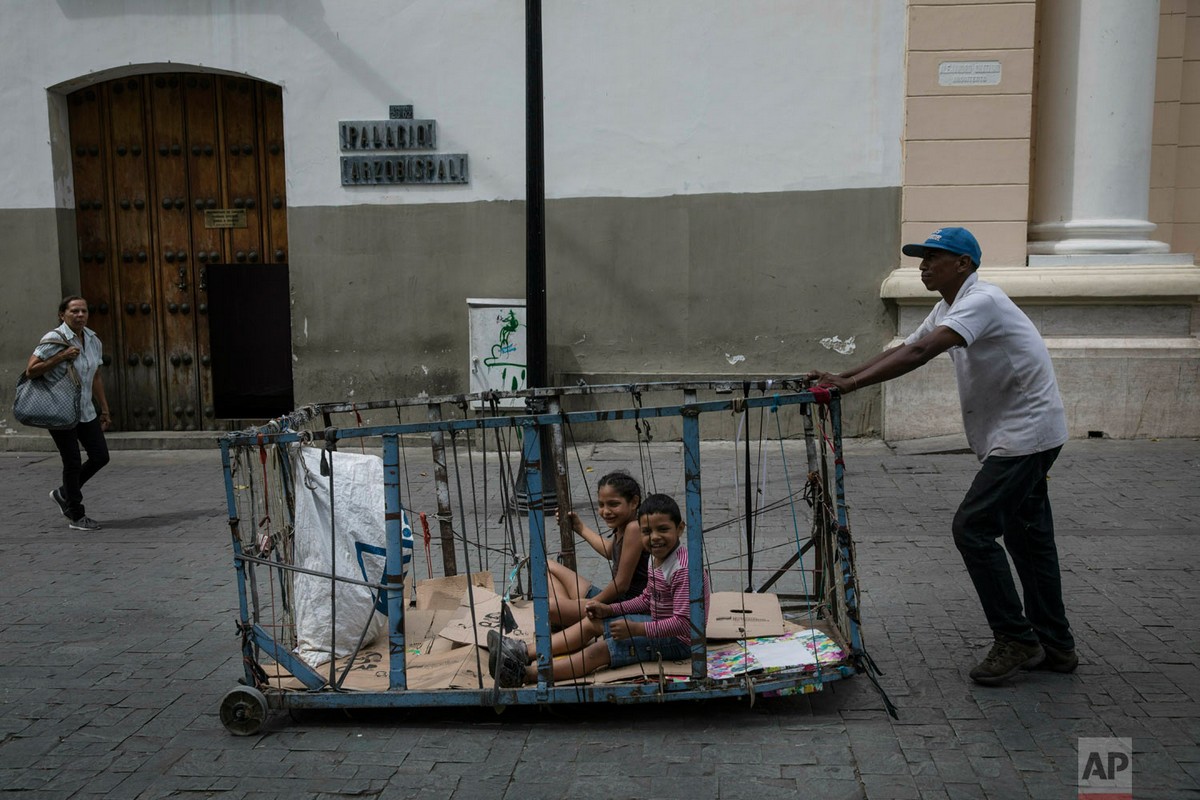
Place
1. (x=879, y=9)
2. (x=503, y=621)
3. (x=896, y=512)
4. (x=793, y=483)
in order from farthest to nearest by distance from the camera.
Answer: (x=879, y=9)
(x=793, y=483)
(x=896, y=512)
(x=503, y=621)

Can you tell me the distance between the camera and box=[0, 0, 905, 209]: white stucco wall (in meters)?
9.59

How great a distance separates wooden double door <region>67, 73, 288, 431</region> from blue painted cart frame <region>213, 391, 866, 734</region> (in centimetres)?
699

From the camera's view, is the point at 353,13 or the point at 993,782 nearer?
the point at 993,782

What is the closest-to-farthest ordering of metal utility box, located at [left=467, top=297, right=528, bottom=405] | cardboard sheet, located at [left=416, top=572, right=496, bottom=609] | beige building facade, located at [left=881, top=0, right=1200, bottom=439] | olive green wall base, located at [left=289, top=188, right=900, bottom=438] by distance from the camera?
1. cardboard sheet, located at [left=416, top=572, right=496, bottom=609]
2. beige building facade, located at [left=881, top=0, right=1200, bottom=439]
3. metal utility box, located at [left=467, top=297, right=528, bottom=405]
4. olive green wall base, located at [left=289, top=188, right=900, bottom=438]

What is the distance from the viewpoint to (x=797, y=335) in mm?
9898

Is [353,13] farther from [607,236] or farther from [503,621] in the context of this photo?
[503,621]

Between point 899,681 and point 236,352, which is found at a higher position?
point 236,352

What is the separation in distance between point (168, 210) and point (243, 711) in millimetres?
7645

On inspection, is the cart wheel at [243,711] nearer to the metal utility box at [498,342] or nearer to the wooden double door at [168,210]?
the metal utility box at [498,342]

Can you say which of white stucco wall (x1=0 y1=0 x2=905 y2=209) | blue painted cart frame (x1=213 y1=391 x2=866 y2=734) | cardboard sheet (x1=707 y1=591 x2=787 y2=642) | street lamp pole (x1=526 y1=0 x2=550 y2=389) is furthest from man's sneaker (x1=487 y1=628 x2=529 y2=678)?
white stucco wall (x1=0 y1=0 x2=905 y2=209)

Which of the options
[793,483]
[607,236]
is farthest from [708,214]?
[793,483]

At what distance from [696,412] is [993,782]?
1497 millimetres

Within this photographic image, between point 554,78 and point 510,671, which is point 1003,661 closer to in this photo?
point 510,671

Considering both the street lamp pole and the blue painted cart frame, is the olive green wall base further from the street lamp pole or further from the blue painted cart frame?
the blue painted cart frame
